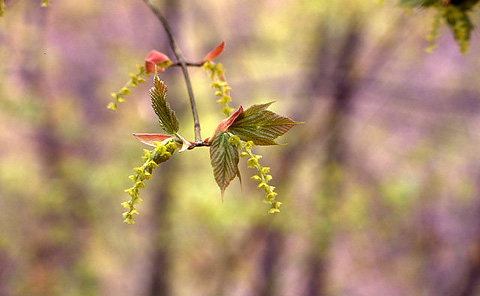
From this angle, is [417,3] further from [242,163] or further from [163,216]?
[242,163]

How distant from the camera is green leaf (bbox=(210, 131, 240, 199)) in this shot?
0.77 metres

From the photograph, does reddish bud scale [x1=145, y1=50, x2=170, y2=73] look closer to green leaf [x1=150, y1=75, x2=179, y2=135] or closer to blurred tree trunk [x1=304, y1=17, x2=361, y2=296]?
green leaf [x1=150, y1=75, x2=179, y2=135]

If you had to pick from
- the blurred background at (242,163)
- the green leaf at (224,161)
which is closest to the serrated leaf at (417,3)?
the green leaf at (224,161)

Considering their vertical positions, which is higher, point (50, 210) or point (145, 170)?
point (50, 210)

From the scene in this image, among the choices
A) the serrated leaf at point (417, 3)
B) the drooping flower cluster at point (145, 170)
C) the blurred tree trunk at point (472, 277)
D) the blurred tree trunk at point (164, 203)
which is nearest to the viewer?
the drooping flower cluster at point (145, 170)

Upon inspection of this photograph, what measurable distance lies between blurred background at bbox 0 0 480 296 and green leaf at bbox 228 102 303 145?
2.63 meters

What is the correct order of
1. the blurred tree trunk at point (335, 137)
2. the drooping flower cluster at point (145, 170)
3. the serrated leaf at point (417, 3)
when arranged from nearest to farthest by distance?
the drooping flower cluster at point (145, 170), the serrated leaf at point (417, 3), the blurred tree trunk at point (335, 137)

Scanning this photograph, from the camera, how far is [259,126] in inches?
32.0

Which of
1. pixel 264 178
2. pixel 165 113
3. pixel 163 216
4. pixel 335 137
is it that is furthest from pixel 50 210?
pixel 264 178

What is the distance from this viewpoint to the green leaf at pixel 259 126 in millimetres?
807

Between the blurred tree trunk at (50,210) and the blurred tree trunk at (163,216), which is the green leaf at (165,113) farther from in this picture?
the blurred tree trunk at (163,216)

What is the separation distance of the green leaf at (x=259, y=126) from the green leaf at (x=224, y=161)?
0.04 meters

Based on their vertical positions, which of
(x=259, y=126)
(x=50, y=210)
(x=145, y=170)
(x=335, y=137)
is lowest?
(x=145, y=170)

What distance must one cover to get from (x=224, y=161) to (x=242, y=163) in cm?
398
